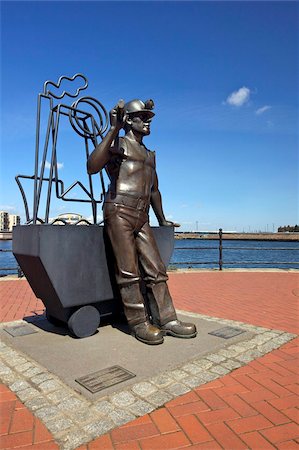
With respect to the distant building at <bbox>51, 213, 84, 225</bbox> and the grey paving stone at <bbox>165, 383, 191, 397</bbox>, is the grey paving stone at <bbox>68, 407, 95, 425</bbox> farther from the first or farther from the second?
the distant building at <bbox>51, 213, 84, 225</bbox>

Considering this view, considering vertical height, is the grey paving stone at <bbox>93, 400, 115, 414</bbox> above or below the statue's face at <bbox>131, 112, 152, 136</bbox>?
below

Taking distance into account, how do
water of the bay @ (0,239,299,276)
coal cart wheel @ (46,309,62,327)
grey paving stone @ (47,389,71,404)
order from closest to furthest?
grey paving stone @ (47,389,71,404), coal cart wheel @ (46,309,62,327), water of the bay @ (0,239,299,276)

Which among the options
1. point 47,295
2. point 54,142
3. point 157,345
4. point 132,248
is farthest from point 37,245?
point 157,345

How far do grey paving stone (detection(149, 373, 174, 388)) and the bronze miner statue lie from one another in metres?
0.63

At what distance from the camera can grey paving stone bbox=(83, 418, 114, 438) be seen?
1.86m

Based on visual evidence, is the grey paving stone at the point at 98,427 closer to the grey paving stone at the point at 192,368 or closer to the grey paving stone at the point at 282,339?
the grey paving stone at the point at 192,368

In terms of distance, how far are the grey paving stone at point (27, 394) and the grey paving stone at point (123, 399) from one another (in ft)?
1.77

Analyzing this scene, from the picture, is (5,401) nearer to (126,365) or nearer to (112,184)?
(126,365)

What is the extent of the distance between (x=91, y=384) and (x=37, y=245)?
131 centimetres

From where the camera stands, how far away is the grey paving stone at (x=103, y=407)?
2.06 m

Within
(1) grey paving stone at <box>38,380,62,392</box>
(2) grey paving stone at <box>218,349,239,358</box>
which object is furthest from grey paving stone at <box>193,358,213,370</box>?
(1) grey paving stone at <box>38,380,62,392</box>

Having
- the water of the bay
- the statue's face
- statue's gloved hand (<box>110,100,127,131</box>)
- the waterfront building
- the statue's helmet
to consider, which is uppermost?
the waterfront building

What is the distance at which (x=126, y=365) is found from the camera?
2.72 m

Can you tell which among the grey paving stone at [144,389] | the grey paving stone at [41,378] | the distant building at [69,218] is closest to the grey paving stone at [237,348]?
the grey paving stone at [144,389]
